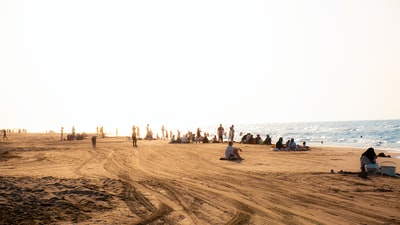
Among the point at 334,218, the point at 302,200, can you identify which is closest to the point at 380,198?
the point at 302,200

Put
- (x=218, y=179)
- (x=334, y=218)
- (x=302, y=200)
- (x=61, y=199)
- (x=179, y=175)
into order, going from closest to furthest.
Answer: (x=334, y=218) < (x=61, y=199) < (x=302, y=200) < (x=218, y=179) < (x=179, y=175)

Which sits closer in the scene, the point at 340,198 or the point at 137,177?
the point at 340,198

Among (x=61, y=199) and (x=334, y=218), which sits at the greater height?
(x=61, y=199)

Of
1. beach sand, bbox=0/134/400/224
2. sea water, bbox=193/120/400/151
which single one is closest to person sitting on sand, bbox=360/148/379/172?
beach sand, bbox=0/134/400/224

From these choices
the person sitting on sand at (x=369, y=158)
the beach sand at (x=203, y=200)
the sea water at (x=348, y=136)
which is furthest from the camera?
the sea water at (x=348, y=136)

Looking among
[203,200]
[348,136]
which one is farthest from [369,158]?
[348,136]

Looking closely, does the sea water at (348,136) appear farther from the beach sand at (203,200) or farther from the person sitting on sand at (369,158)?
the beach sand at (203,200)

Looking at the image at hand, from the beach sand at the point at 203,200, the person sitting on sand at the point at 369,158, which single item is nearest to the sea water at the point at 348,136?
the person sitting on sand at the point at 369,158

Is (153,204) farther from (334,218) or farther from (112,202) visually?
(334,218)

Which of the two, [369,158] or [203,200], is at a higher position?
[369,158]

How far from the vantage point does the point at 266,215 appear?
900 centimetres

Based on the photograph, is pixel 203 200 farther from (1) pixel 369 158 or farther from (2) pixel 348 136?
(2) pixel 348 136

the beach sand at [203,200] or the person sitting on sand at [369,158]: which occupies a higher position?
the person sitting on sand at [369,158]

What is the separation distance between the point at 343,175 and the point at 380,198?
458cm
